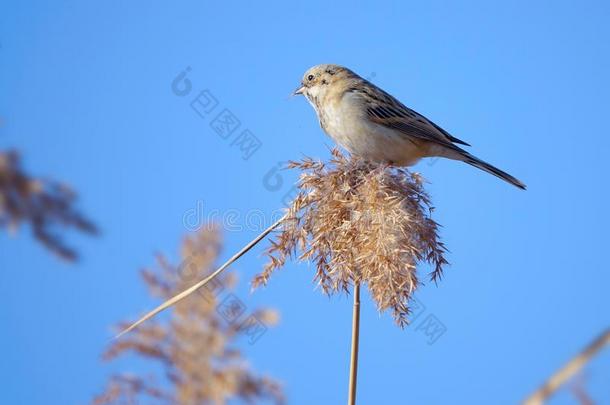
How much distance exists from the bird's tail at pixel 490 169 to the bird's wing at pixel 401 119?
171 millimetres

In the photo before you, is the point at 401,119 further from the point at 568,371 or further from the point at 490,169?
the point at 568,371

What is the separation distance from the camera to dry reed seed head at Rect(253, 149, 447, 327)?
304 cm

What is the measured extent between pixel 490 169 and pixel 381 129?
104cm

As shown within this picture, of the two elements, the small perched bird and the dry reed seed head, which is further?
the small perched bird

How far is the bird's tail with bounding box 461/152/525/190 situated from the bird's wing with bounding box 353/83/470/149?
0.17m

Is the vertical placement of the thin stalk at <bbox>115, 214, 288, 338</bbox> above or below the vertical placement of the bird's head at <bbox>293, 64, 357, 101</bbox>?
below

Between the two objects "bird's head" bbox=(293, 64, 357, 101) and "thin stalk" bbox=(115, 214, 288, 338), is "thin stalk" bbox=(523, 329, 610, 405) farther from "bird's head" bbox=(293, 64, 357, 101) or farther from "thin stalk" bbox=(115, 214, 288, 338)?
"bird's head" bbox=(293, 64, 357, 101)

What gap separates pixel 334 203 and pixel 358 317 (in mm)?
838

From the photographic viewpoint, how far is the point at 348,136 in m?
5.72

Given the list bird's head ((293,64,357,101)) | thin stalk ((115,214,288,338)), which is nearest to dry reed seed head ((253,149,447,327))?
thin stalk ((115,214,288,338))

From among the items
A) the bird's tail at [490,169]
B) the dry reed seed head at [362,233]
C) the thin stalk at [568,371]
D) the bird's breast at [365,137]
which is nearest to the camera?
the thin stalk at [568,371]

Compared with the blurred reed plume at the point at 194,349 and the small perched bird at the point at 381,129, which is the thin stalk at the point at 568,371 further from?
the small perched bird at the point at 381,129

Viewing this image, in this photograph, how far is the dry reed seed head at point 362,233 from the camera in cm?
304

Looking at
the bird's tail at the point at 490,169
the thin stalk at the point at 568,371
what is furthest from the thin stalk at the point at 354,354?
the bird's tail at the point at 490,169
